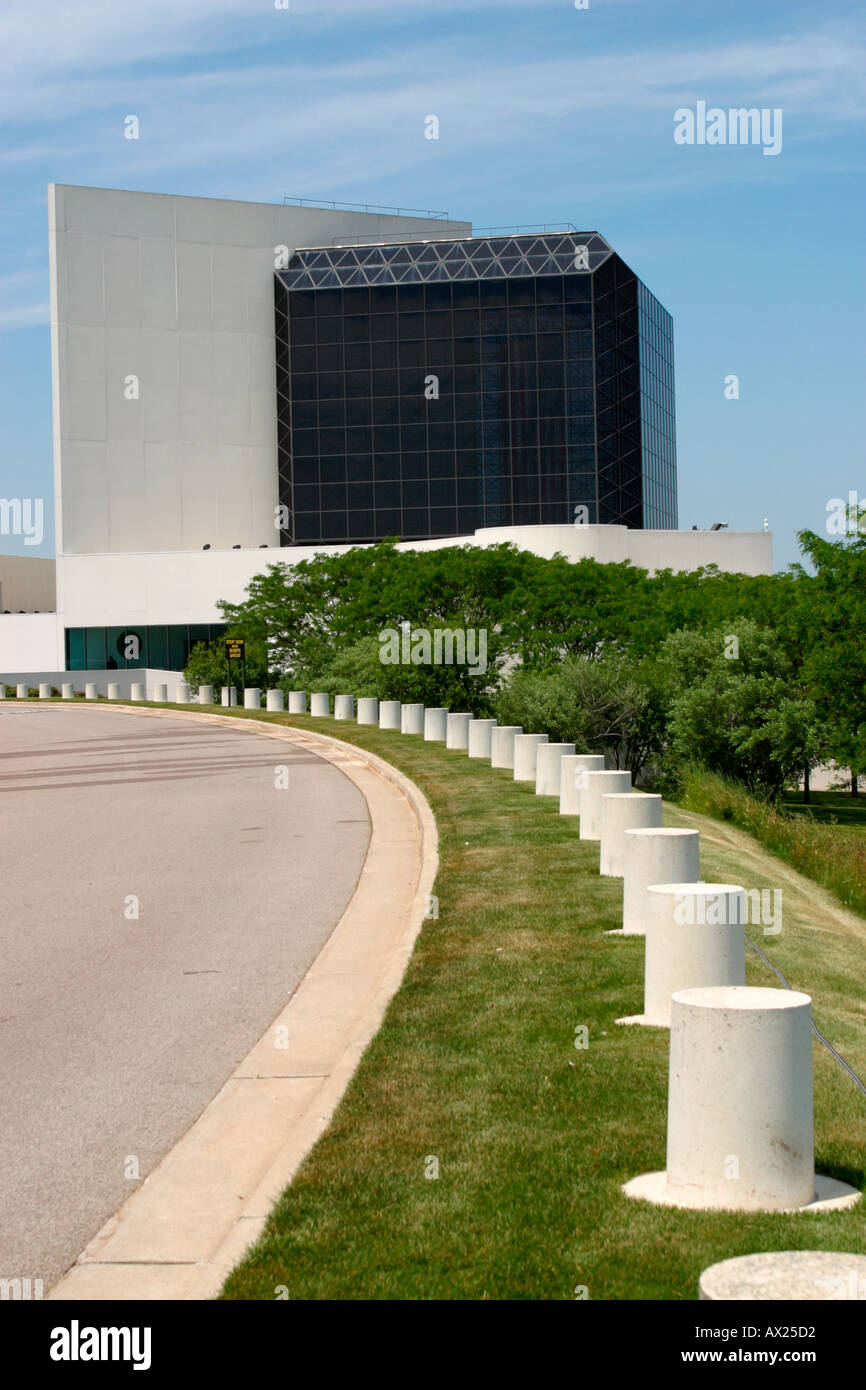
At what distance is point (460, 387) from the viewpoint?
78562 millimetres

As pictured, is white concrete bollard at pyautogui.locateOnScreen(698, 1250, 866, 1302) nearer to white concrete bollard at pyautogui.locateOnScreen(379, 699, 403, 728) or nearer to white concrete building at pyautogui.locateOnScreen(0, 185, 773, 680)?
white concrete bollard at pyautogui.locateOnScreen(379, 699, 403, 728)

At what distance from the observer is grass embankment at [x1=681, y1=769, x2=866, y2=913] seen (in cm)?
1817

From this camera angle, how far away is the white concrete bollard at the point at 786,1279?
3.77 metres

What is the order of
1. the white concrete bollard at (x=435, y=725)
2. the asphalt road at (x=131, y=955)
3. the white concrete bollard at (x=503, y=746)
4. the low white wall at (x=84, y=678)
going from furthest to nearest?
the low white wall at (x=84, y=678) → the white concrete bollard at (x=435, y=725) → the white concrete bollard at (x=503, y=746) → the asphalt road at (x=131, y=955)

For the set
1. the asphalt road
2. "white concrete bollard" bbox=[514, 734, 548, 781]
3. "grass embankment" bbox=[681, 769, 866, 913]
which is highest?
"white concrete bollard" bbox=[514, 734, 548, 781]

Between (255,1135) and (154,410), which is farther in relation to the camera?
(154,410)

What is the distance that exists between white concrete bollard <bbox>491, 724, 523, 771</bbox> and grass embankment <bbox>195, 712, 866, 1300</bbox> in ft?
36.6

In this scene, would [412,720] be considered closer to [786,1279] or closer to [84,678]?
[786,1279]

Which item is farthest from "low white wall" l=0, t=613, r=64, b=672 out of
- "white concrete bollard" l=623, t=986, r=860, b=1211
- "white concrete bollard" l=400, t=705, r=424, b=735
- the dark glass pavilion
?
"white concrete bollard" l=623, t=986, r=860, b=1211

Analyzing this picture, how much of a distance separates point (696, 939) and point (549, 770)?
11.0 m

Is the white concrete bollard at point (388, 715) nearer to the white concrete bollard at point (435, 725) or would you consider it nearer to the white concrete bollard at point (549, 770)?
the white concrete bollard at point (435, 725)

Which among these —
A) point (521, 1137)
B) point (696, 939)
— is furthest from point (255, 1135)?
point (696, 939)

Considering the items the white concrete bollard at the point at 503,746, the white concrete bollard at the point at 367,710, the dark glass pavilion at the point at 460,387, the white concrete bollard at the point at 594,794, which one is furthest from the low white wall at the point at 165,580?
the white concrete bollard at the point at 594,794

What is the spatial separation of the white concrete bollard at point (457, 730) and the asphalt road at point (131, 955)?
11.4 feet
